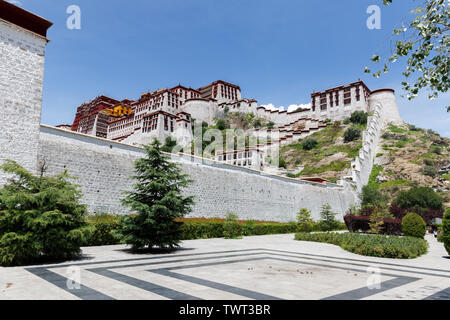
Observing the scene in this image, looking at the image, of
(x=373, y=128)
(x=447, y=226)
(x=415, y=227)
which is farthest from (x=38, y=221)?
(x=373, y=128)

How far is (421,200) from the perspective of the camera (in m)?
40.7

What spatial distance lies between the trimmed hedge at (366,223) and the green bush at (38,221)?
76.1 feet

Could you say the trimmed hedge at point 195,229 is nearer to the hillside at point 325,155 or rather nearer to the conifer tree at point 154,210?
the conifer tree at point 154,210

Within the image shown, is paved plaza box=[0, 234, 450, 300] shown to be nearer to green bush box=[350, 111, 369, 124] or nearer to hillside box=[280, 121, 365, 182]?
hillside box=[280, 121, 365, 182]

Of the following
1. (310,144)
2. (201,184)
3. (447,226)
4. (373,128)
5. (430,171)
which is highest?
(373,128)

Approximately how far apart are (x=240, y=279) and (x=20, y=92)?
13.2 meters

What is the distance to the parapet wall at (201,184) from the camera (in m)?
16.3

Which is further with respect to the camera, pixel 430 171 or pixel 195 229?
pixel 430 171

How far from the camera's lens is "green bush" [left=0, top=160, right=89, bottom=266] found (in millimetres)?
7906

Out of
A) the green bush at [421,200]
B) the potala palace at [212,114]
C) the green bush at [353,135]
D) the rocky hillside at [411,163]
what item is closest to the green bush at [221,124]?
the potala palace at [212,114]

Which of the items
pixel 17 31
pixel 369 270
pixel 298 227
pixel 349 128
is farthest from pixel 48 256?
pixel 349 128

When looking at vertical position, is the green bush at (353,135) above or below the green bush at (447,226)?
above

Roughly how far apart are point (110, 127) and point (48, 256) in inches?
3211

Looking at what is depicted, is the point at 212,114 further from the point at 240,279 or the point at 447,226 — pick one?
the point at 240,279
